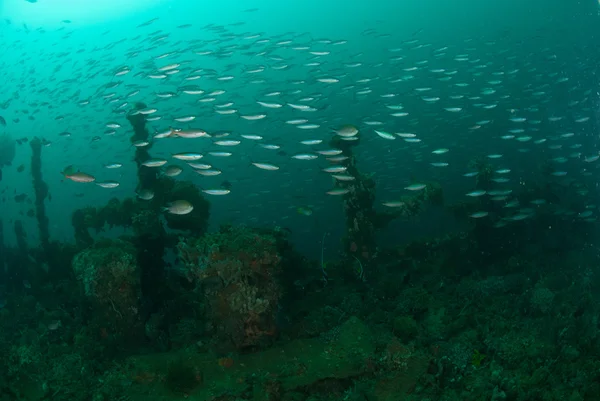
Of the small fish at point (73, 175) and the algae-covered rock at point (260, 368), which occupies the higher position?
the small fish at point (73, 175)

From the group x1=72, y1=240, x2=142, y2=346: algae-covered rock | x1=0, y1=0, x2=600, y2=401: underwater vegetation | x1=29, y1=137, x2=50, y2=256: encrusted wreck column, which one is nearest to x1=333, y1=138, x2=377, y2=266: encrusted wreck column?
x1=0, y1=0, x2=600, y2=401: underwater vegetation

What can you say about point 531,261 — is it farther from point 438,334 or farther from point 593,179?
point 593,179

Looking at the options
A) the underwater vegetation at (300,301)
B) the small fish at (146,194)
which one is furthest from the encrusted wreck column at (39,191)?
the small fish at (146,194)

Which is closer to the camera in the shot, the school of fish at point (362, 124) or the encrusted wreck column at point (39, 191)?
the school of fish at point (362, 124)

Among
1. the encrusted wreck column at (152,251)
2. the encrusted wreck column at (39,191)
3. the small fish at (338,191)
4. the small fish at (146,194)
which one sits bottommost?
the encrusted wreck column at (39,191)

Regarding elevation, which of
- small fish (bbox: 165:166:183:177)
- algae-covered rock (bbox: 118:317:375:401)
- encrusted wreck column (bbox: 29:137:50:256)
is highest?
small fish (bbox: 165:166:183:177)

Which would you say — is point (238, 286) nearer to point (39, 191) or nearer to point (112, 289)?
point (112, 289)

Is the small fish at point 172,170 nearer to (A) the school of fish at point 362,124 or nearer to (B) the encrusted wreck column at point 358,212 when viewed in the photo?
(A) the school of fish at point 362,124

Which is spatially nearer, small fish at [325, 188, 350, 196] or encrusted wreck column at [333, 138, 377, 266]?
small fish at [325, 188, 350, 196]

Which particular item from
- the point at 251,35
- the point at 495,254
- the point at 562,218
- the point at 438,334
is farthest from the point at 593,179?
the point at 438,334

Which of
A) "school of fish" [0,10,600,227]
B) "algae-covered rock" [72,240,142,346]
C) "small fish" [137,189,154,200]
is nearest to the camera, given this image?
"algae-covered rock" [72,240,142,346]

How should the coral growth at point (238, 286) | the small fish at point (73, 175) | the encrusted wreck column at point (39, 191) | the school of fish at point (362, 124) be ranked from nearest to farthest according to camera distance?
1. the coral growth at point (238, 286)
2. the small fish at point (73, 175)
3. the school of fish at point (362, 124)
4. the encrusted wreck column at point (39, 191)

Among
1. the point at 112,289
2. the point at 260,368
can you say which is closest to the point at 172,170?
the point at 112,289

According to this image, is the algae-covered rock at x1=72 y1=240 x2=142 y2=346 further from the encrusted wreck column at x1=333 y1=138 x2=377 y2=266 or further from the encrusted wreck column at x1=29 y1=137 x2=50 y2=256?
the encrusted wreck column at x1=29 y1=137 x2=50 y2=256
